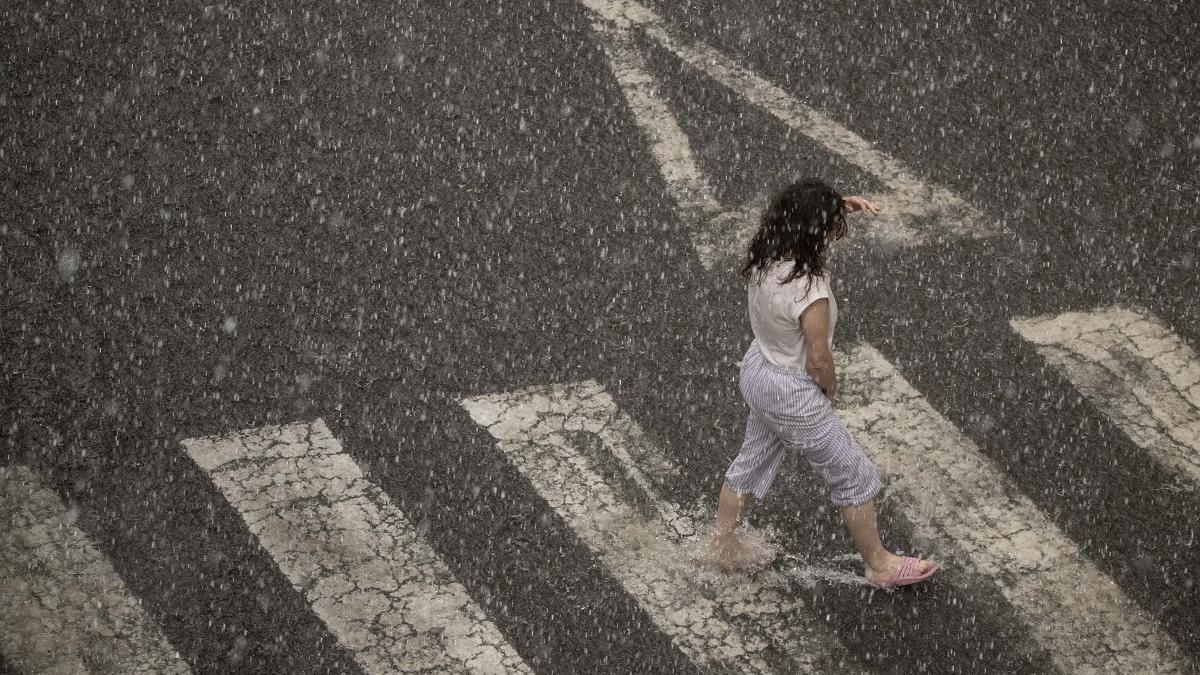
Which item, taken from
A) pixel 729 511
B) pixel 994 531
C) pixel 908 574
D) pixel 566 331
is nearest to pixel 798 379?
pixel 729 511

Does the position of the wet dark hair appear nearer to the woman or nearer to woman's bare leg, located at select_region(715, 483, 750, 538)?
the woman

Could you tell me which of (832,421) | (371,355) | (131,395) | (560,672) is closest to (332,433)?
(371,355)

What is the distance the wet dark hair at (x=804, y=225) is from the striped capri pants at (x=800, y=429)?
0.45m

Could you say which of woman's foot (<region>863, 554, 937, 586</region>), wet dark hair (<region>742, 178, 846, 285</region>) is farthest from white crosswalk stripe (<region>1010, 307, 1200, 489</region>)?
wet dark hair (<region>742, 178, 846, 285</region>)

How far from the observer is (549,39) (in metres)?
8.49

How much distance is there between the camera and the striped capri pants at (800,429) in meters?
4.92

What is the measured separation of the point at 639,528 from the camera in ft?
18.5

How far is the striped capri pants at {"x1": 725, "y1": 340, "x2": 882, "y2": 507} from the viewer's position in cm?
492

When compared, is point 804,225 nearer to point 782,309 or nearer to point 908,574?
point 782,309

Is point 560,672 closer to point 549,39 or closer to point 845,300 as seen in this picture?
point 845,300

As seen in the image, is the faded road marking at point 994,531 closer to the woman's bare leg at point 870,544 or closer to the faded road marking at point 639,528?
the woman's bare leg at point 870,544

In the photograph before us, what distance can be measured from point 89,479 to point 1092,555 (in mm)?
4471

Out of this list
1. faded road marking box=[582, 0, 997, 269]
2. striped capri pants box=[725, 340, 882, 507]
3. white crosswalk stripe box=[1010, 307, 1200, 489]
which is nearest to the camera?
striped capri pants box=[725, 340, 882, 507]

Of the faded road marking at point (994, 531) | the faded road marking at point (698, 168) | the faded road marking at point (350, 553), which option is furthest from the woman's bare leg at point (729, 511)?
the faded road marking at point (698, 168)
